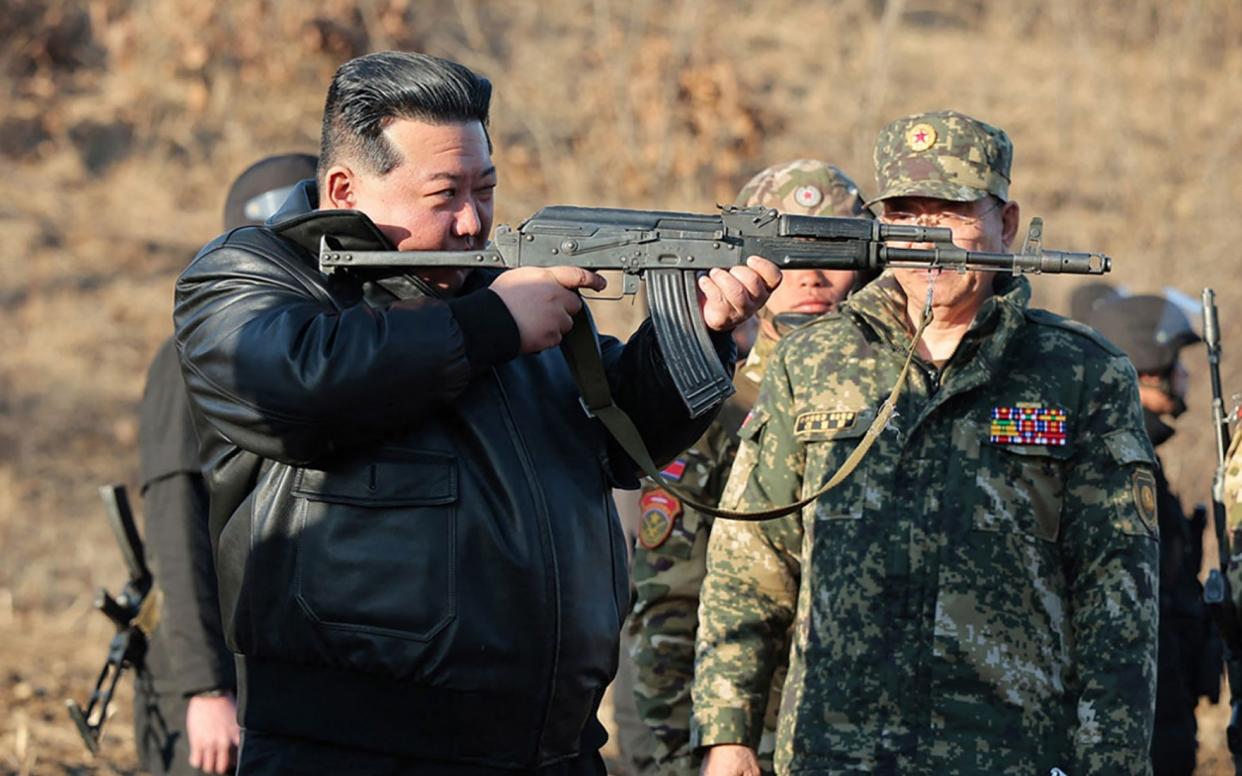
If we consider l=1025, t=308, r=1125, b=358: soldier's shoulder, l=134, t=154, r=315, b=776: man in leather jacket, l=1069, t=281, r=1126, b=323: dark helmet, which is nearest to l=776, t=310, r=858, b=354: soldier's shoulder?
l=1025, t=308, r=1125, b=358: soldier's shoulder

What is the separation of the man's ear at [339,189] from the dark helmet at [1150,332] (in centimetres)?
365

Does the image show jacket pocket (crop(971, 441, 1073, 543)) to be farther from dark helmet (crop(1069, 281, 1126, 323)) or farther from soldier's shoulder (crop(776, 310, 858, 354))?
dark helmet (crop(1069, 281, 1126, 323))

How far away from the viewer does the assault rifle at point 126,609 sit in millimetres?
5363

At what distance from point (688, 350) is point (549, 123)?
12.0 meters

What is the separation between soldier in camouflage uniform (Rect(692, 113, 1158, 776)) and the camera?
151 inches

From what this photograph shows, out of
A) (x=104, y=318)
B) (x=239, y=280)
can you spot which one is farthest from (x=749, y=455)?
(x=104, y=318)

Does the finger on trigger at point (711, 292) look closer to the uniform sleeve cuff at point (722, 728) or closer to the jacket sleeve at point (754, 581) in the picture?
the jacket sleeve at point (754, 581)

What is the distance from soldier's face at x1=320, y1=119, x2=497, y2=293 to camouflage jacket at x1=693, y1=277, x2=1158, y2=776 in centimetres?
114

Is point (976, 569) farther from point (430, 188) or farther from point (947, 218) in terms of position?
point (430, 188)

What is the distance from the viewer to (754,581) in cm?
421

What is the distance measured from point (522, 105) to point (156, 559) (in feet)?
32.8

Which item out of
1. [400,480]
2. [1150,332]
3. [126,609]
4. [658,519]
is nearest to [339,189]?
[400,480]

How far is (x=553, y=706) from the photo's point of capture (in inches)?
126

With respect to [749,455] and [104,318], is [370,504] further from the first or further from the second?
[104,318]
